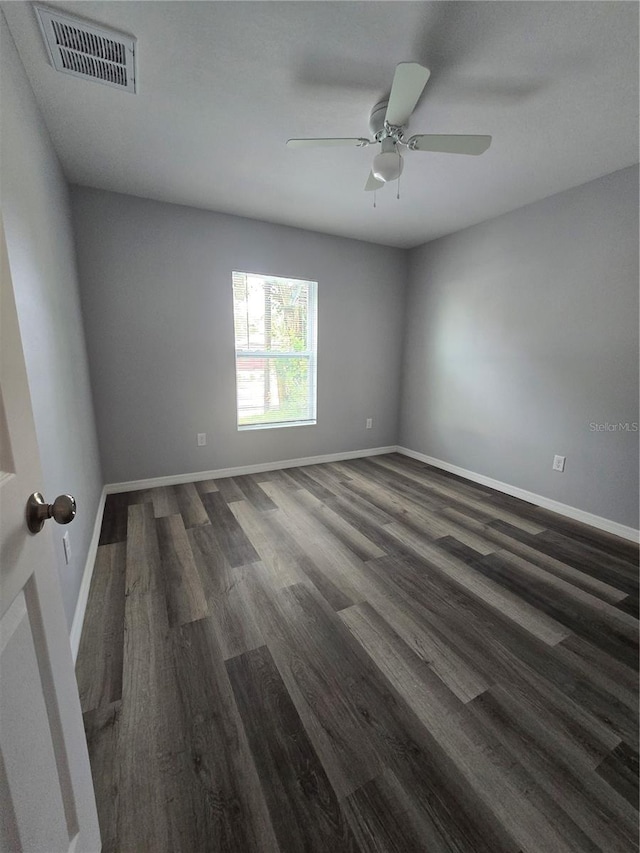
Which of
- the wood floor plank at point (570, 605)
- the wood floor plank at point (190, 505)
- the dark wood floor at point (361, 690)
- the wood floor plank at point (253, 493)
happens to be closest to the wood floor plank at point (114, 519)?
the dark wood floor at point (361, 690)

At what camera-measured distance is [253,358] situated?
3375 millimetres

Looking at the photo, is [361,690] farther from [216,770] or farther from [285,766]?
[216,770]

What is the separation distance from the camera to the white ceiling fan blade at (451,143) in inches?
61.4

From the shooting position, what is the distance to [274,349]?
3.46m

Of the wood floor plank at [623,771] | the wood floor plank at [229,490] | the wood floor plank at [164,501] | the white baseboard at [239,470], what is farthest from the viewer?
the white baseboard at [239,470]

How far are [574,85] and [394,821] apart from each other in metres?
2.88

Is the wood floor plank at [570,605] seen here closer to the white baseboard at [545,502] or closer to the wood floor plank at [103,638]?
the white baseboard at [545,502]

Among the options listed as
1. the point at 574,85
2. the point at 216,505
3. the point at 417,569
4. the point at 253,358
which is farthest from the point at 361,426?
the point at 574,85

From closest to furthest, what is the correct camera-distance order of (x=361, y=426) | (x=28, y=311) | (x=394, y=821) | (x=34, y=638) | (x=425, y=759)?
1. (x=34, y=638)
2. (x=394, y=821)
3. (x=425, y=759)
4. (x=28, y=311)
5. (x=361, y=426)

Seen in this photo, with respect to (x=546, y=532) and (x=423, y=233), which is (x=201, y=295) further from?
(x=546, y=532)

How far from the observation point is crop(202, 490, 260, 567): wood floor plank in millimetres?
2057

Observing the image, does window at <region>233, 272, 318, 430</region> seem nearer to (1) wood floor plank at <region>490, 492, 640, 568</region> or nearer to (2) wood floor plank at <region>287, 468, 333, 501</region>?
(2) wood floor plank at <region>287, 468, 333, 501</region>

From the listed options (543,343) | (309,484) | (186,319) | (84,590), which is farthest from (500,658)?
(186,319)

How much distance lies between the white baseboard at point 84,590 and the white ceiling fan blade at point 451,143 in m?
2.57
